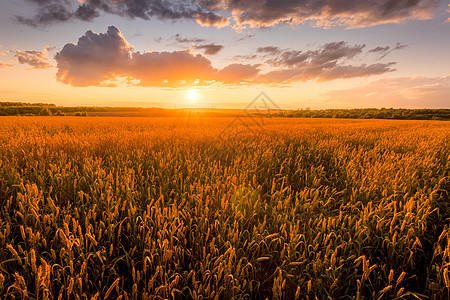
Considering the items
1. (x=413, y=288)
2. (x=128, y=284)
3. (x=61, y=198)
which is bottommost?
(x=413, y=288)

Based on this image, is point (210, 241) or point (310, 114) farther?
point (310, 114)

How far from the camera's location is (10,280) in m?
1.54

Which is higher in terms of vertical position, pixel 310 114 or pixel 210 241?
pixel 310 114

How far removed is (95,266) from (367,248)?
2307 mm

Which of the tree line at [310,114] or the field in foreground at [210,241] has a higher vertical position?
the tree line at [310,114]

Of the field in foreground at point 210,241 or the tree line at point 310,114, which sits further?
the tree line at point 310,114

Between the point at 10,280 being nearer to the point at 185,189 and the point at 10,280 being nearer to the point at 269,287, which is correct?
the point at 185,189

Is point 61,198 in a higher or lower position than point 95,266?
higher

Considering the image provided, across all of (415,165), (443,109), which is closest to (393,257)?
(415,165)

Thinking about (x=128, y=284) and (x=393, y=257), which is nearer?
(x=128, y=284)

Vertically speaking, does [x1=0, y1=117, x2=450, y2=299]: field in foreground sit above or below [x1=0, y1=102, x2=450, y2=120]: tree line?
below

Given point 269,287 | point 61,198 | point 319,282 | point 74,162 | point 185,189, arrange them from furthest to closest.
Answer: point 74,162 < point 185,189 < point 61,198 < point 269,287 < point 319,282

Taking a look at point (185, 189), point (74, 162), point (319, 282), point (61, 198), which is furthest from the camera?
point (74, 162)

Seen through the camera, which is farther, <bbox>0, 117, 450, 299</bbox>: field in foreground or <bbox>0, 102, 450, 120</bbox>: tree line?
<bbox>0, 102, 450, 120</bbox>: tree line
